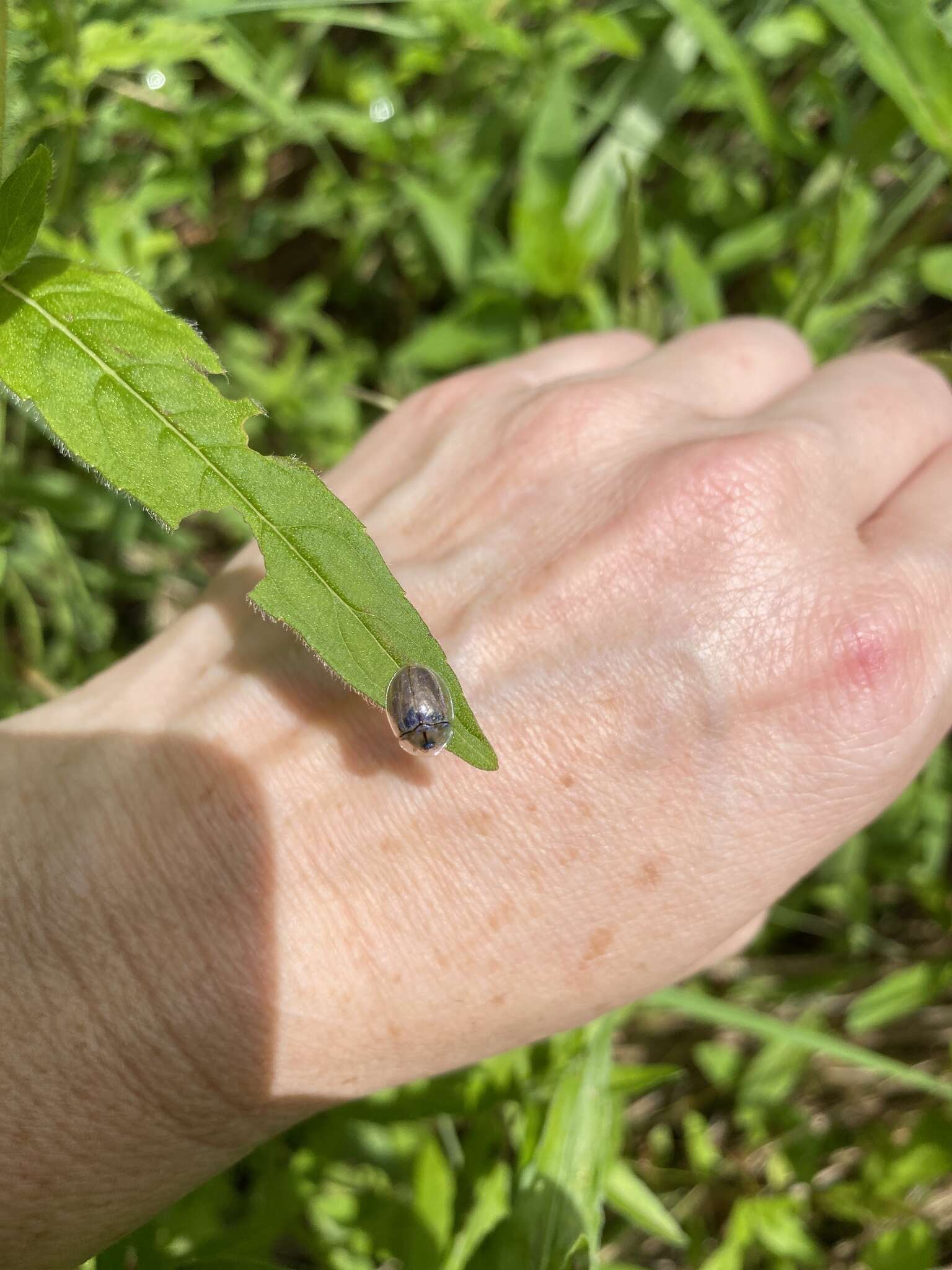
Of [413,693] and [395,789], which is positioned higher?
[413,693]

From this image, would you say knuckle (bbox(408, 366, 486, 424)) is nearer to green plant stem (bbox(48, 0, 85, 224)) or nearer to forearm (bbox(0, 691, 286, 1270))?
green plant stem (bbox(48, 0, 85, 224))

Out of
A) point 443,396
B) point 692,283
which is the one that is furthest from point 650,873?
point 692,283

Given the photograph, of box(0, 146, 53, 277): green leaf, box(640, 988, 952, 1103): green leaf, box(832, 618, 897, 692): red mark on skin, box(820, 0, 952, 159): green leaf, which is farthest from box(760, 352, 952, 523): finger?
box(0, 146, 53, 277): green leaf

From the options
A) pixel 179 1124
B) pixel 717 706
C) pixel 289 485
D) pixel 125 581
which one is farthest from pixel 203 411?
pixel 125 581

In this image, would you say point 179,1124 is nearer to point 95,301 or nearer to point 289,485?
point 289,485

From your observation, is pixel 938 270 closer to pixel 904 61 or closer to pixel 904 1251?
pixel 904 61

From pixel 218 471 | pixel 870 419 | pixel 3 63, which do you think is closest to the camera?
pixel 3 63
